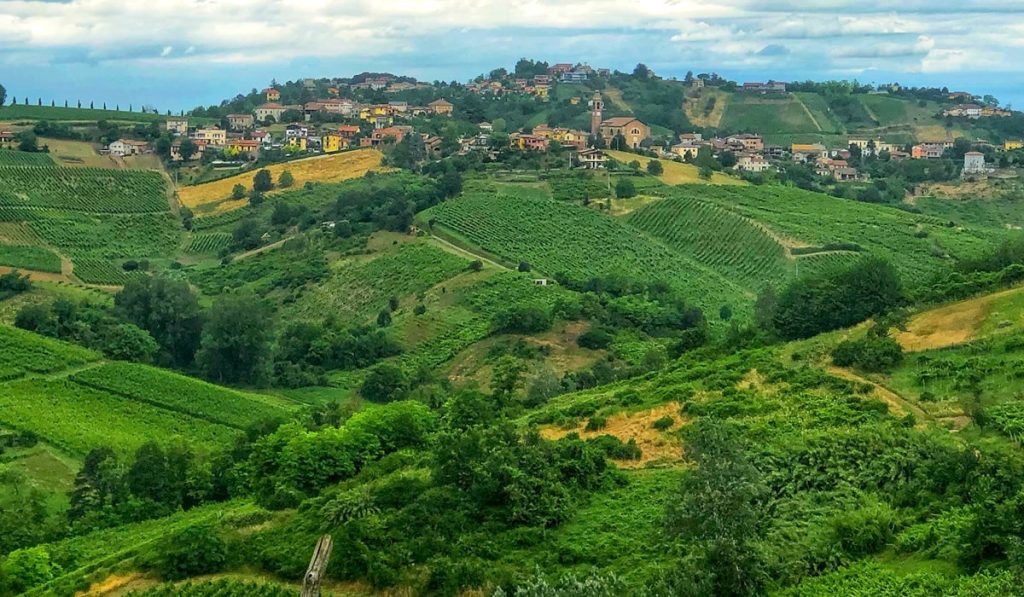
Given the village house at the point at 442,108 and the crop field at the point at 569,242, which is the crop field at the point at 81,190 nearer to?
the crop field at the point at 569,242

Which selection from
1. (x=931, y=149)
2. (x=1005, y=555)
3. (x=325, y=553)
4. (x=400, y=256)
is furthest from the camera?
(x=931, y=149)

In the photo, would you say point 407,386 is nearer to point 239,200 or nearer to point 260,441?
point 260,441

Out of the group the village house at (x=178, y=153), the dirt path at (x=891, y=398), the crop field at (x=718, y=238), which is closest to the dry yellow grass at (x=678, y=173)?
the crop field at (x=718, y=238)

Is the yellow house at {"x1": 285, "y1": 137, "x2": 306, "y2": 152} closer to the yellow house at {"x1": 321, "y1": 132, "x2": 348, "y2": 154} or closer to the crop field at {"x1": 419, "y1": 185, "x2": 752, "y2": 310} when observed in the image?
the yellow house at {"x1": 321, "y1": 132, "x2": 348, "y2": 154}

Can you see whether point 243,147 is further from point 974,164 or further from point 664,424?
point 664,424

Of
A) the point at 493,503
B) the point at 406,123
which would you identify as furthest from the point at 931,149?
the point at 493,503

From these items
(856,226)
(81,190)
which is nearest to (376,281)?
(856,226)
